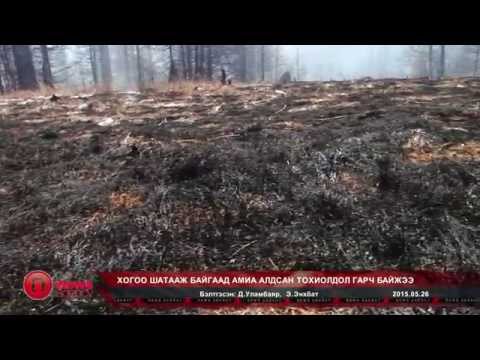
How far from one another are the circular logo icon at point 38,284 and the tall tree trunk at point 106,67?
3815 mm

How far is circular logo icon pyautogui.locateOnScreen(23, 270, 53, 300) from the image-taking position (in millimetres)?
5863

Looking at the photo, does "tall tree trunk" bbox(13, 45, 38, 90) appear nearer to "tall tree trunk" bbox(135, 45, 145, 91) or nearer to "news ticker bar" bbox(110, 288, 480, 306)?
"tall tree trunk" bbox(135, 45, 145, 91)

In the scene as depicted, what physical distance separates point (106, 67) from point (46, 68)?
→ 4.31 ft

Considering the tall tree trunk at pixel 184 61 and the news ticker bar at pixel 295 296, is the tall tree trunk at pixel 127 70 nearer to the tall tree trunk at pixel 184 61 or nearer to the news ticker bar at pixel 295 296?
the tall tree trunk at pixel 184 61

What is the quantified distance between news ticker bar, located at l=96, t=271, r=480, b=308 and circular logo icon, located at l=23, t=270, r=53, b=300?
2.77ft

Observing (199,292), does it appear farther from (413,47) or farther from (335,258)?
(413,47)

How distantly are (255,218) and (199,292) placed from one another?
1.50 meters

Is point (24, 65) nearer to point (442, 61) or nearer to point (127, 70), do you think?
point (127, 70)

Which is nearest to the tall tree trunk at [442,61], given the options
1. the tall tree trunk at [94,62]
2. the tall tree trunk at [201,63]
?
the tall tree trunk at [201,63]

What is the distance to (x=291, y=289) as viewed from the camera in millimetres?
5844

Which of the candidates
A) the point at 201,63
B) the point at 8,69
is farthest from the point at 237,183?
the point at 8,69

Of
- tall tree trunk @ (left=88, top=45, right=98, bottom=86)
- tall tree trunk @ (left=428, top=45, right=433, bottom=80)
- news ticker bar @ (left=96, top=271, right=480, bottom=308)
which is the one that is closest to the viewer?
news ticker bar @ (left=96, top=271, right=480, bottom=308)

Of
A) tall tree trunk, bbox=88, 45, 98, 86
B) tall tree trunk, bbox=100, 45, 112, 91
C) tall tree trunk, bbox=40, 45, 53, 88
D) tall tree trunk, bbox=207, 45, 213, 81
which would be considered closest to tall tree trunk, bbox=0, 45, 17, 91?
tall tree trunk, bbox=40, 45, 53, 88

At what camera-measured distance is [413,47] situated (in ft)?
22.5
